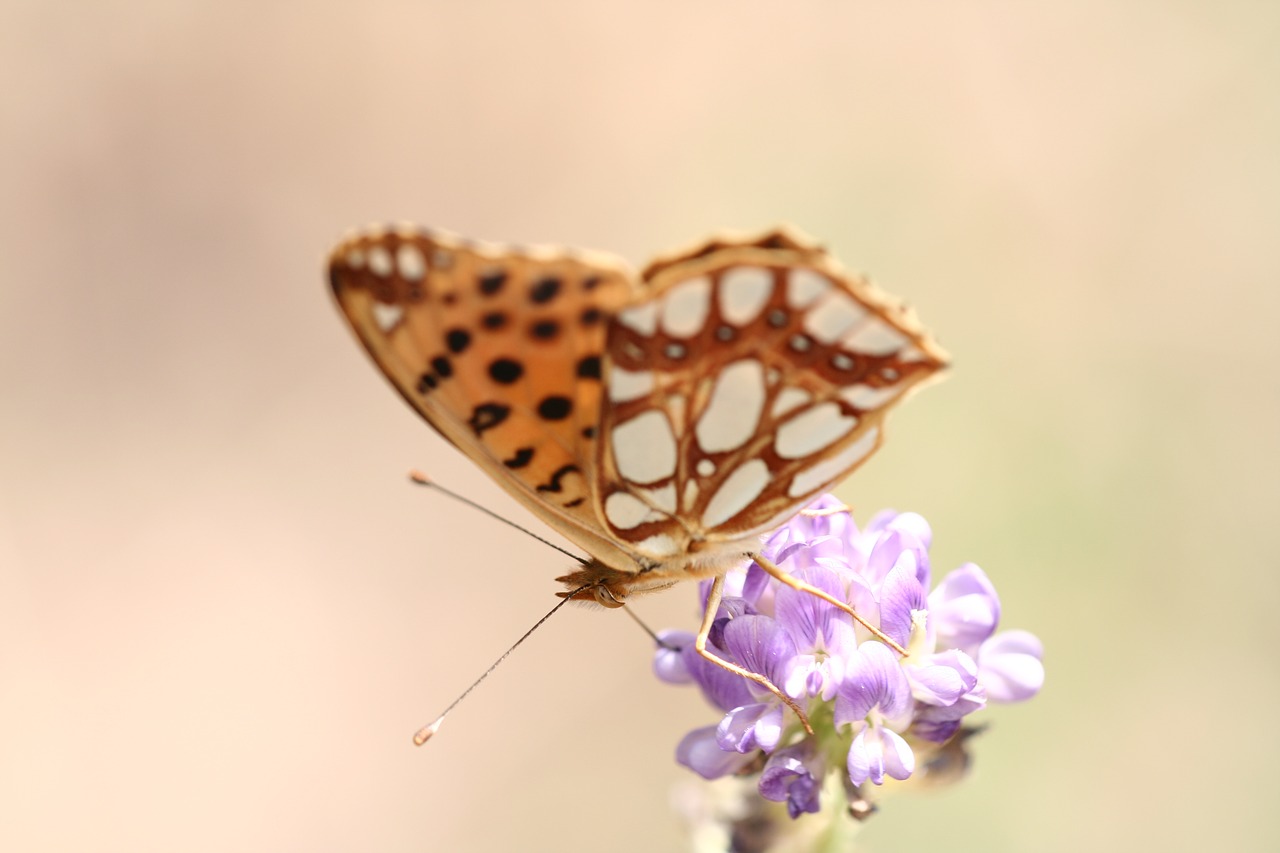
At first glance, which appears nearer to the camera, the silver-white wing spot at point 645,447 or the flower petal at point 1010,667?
the silver-white wing spot at point 645,447

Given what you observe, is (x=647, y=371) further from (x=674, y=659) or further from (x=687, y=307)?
(x=674, y=659)

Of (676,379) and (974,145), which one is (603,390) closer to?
(676,379)

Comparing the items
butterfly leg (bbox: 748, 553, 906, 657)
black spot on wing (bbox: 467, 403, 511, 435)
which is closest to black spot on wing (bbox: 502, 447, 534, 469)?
black spot on wing (bbox: 467, 403, 511, 435)

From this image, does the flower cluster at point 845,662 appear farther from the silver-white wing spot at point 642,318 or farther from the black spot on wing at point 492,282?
the black spot on wing at point 492,282

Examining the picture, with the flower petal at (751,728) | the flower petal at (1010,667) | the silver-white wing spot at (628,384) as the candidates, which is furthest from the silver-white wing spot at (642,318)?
the flower petal at (1010,667)

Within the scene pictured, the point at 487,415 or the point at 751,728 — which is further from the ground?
the point at 487,415

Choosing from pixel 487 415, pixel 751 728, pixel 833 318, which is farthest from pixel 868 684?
pixel 487 415

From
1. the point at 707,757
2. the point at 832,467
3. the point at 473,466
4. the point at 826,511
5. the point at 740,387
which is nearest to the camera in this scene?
the point at 740,387
